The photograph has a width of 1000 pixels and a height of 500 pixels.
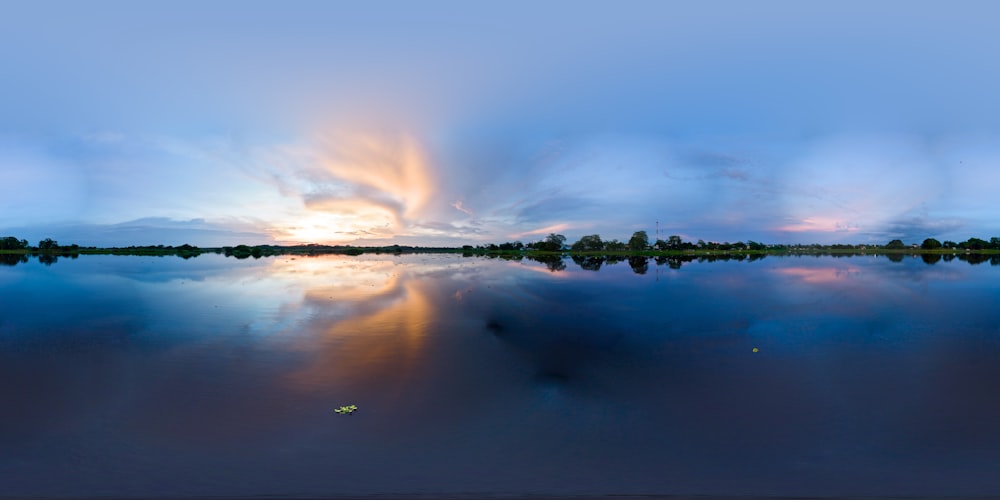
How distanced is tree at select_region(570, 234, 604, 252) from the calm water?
445 ft

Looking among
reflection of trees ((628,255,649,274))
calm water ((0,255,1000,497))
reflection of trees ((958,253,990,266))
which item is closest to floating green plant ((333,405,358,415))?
calm water ((0,255,1000,497))

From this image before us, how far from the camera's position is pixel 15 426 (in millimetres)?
8797

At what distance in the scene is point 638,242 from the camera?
6447 inches

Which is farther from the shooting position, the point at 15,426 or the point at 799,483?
the point at 15,426

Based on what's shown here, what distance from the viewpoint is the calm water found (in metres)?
6.91

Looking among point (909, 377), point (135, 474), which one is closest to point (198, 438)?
point (135, 474)

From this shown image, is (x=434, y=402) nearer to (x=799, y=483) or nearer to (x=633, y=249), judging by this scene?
(x=799, y=483)

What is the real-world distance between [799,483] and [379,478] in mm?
6925

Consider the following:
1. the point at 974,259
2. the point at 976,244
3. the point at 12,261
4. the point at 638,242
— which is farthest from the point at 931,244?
the point at 12,261

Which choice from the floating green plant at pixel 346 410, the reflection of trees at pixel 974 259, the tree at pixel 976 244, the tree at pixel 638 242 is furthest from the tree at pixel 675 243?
the floating green plant at pixel 346 410

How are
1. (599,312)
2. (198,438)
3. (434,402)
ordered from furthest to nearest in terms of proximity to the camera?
(599,312) < (434,402) < (198,438)

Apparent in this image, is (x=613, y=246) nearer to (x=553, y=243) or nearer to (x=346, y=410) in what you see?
(x=553, y=243)

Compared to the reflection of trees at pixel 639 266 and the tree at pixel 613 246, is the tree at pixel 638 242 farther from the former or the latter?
the reflection of trees at pixel 639 266

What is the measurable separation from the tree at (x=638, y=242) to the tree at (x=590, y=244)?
46.3 ft
